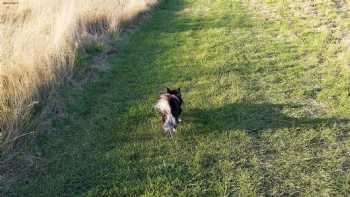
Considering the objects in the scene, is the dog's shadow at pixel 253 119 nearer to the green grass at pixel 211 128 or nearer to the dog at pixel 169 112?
the green grass at pixel 211 128

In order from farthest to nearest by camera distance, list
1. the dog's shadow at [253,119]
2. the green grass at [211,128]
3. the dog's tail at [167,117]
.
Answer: the dog's shadow at [253,119] < the dog's tail at [167,117] < the green grass at [211,128]

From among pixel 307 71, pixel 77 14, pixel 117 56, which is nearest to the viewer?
pixel 307 71

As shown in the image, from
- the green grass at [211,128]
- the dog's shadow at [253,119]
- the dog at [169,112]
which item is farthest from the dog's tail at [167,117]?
the dog's shadow at [253,119]

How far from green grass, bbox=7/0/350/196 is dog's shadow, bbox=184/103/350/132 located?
14mm

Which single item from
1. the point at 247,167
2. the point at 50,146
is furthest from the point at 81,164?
the point at 247,167

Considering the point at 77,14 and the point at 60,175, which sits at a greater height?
the point at 77,14

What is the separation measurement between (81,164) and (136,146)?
0.73m

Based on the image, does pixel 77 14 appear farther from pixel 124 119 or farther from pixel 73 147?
pixel 73 147

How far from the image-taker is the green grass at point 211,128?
437 centimetres

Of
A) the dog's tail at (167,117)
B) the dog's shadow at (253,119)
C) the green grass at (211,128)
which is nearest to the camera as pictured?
the green grass at (211,128)

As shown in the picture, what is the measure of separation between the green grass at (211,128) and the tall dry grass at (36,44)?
0.44 meters

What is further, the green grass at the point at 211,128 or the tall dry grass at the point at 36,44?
the tall dry grass at the point at 36,44

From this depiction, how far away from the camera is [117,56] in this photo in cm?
856

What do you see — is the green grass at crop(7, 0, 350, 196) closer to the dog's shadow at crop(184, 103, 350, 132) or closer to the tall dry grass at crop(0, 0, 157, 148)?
the dog's shadow at crop(184, 103, 350, 132)
